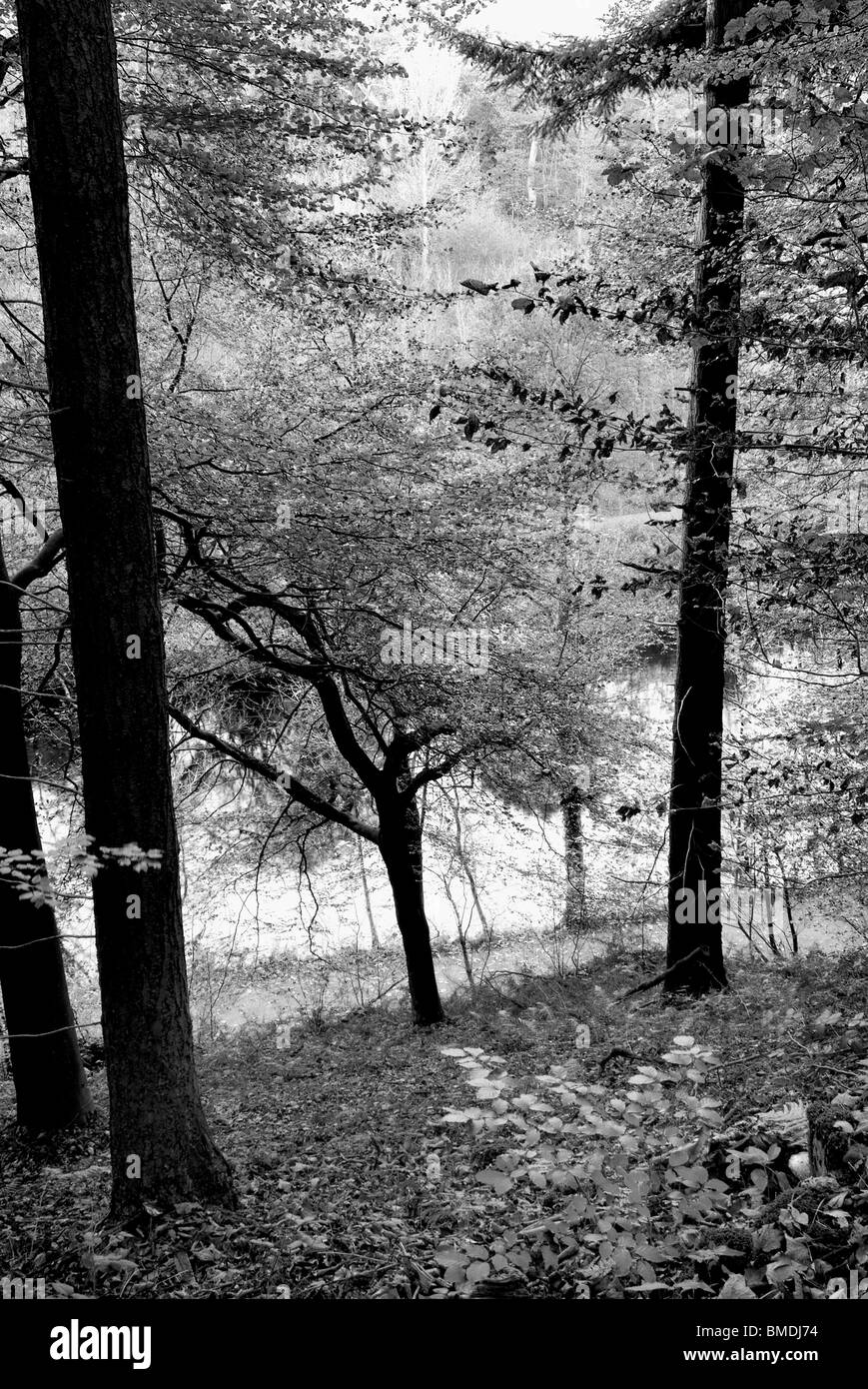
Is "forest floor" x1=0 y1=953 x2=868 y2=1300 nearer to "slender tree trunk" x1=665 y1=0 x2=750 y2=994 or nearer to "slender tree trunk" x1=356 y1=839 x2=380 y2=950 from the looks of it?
"slender tree trunk" x1=665 y1=0 x2=750 y2=994

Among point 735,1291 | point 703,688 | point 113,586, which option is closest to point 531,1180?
point 735,1291

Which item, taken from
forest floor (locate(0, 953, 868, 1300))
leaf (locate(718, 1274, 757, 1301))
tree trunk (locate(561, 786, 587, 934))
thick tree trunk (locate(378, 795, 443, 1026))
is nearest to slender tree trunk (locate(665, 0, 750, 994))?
forest floor (locate(0, 953, 868, 1300))

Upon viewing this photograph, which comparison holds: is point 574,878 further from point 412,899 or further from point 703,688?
point 703,688

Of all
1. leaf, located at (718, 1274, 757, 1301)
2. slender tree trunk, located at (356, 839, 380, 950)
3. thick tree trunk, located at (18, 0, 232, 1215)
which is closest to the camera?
leaf, located at (718, 1274, 757, 1301)

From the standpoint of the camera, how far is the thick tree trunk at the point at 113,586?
3.79 meters

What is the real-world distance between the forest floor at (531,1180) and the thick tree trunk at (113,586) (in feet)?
1.78

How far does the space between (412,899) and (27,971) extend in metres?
4.26

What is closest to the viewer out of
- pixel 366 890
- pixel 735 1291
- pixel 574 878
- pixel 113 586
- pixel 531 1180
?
pixel 735 1291

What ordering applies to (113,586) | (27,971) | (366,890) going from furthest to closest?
(366,890)
(27,971)
(113,586)

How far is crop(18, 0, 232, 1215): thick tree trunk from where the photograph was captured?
3791 mm

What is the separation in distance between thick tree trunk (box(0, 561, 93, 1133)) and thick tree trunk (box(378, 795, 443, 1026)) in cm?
375

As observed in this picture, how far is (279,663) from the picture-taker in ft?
24.9

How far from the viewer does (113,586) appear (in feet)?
13.4
